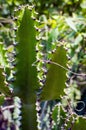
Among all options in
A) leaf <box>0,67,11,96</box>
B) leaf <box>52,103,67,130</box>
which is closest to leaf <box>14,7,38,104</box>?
leaf <box>0,67,11,96</box>

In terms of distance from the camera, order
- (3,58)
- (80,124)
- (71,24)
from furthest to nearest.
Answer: (71,24) → (3,58) → (80,124)

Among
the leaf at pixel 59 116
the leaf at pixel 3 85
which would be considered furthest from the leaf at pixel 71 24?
the leaf at pixel 3 85

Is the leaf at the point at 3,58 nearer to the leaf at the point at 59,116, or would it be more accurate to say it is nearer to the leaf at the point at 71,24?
the leaf at the point at 59,116

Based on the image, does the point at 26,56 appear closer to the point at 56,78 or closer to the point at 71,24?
the point at 56,78

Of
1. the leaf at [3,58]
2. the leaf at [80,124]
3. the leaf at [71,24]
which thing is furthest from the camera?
the leaf at [71,24]

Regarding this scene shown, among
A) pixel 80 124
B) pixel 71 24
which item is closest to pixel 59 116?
pixel 80 124

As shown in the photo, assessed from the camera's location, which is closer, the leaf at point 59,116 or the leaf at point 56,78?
the leaf at point 56,78
